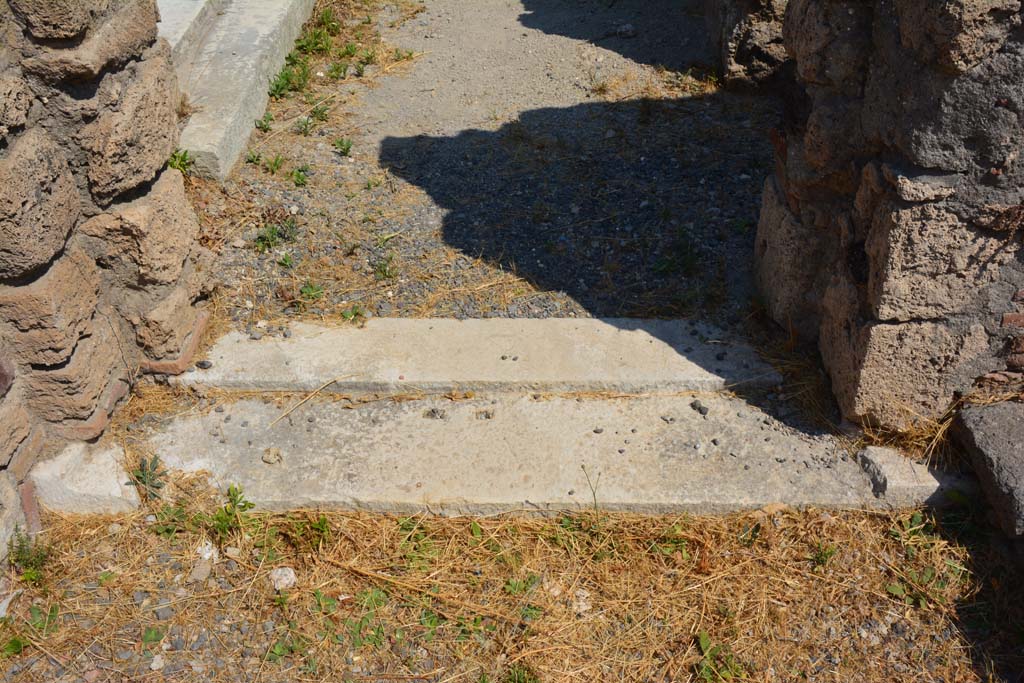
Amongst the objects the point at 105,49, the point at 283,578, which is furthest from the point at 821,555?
the point at 105,49

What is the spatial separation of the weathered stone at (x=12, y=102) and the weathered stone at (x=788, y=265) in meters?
2.73

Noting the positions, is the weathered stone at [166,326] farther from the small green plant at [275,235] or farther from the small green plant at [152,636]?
the small green plant at [152,636]

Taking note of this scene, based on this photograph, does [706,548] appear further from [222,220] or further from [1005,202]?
[222,220]

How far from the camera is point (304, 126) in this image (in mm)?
5164

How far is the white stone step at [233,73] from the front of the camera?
183 inches

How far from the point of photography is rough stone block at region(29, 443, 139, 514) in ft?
10.4

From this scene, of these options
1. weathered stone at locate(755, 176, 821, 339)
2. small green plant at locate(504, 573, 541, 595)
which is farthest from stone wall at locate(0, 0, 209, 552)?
weathered stone at locate(755, 176, 821, 339)

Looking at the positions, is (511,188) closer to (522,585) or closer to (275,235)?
(275,235)

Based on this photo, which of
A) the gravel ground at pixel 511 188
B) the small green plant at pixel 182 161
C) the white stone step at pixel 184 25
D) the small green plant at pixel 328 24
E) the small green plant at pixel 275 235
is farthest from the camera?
the small green plant at pixel 328 24

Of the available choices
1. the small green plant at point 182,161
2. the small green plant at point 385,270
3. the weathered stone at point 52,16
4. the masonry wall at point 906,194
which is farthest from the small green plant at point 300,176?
the masonry wall at point 906,194

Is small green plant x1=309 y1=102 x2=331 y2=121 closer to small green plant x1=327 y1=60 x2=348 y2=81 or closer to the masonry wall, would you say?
small green plant x1=327 y1=60 x2=348 y2=81

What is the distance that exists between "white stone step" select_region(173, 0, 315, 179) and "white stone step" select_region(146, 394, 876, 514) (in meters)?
1.70

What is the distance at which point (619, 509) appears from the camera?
3176 millimetres

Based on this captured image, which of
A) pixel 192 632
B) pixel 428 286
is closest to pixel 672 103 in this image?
pixel 428 286
